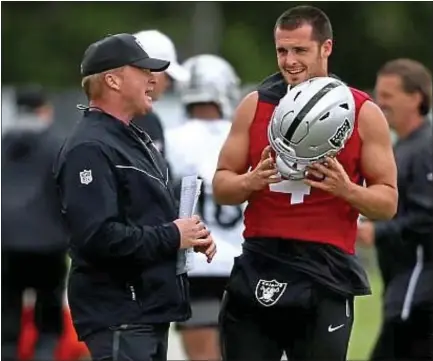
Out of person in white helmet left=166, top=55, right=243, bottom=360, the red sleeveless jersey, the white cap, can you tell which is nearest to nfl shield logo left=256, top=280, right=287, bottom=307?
the red sleeveless jersey

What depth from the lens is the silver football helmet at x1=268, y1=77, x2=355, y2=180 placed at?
215 inches

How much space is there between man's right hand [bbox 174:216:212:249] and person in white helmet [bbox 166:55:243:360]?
1962 mm

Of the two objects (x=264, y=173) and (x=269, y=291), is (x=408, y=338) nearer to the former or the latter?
(x=269, y=291)

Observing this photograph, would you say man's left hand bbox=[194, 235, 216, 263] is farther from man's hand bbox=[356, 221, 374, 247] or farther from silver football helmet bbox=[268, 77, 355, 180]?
man's hand bbox=[356, 221, 374, 247]

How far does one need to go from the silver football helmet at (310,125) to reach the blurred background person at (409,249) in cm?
173

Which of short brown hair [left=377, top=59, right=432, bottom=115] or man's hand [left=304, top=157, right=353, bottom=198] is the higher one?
short brown hair [left=377, top=59, right=432, bottom=115]

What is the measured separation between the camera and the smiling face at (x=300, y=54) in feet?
19.0

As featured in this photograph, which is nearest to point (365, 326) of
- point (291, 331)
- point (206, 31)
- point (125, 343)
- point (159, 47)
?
point (159, 47)

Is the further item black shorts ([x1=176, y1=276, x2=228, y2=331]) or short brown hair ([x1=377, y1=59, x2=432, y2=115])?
black shorts ([x1=176, y1=276, x2=228, y2=331])

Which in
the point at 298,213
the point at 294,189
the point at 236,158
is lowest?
the point at 298,213

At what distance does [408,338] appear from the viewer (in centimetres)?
732

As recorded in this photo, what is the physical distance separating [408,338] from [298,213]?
1825 millimetres

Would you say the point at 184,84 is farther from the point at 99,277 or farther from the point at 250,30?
the point at 250,30

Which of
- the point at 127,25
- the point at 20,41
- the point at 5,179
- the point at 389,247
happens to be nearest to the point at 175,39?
the point at 127,25
